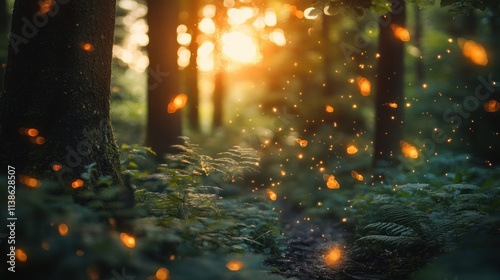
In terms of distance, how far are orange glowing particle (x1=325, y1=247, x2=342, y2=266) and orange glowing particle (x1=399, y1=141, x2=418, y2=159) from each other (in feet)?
15.3

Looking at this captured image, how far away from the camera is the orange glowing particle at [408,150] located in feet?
36.0

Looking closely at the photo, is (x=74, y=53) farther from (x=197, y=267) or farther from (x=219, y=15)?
(x=219, y=15)

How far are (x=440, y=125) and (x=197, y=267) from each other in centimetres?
1358

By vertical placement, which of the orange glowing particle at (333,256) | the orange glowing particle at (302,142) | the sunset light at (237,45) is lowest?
the orange glowing particle at (333,256)

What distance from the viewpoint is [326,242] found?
7.72 m

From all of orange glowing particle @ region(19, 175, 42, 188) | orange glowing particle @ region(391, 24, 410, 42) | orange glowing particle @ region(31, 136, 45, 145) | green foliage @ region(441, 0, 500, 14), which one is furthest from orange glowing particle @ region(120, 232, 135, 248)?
orange glowing particle @ region(391, 24, 410, 42)

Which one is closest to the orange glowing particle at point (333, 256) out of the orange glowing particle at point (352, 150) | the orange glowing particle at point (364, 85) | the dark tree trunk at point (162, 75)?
the dark tree trunk at point (162, 75)

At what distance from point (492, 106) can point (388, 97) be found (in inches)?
180

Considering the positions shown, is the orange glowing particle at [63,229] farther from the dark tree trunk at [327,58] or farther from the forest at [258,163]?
the dark tree trunk at [327,58]

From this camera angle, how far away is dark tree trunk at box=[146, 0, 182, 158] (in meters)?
9.92

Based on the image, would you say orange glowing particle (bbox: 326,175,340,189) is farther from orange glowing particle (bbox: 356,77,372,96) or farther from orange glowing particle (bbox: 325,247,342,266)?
orange glowing particle (bbox: 356,77,372,96)

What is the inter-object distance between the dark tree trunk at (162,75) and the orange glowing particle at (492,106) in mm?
9222

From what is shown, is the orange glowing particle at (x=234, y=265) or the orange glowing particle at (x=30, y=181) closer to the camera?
the orange glowing particle at (x=234, y=265)

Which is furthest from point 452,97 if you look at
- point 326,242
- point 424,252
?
point 424,252
